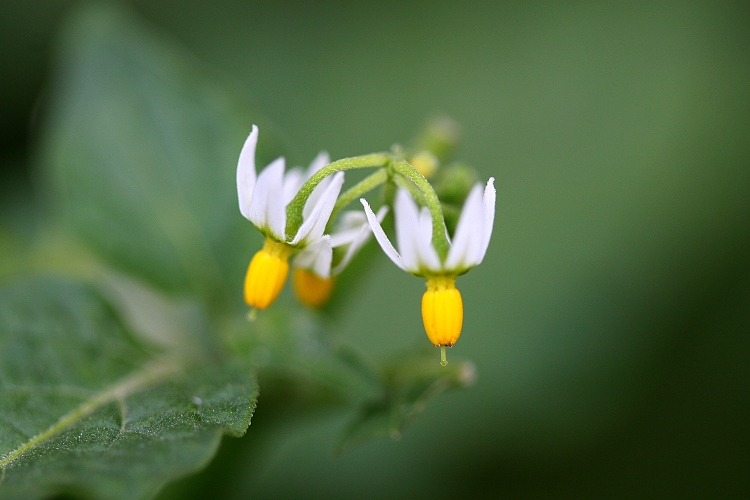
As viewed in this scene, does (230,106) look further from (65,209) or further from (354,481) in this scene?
(354,481)

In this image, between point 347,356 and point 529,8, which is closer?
point 347,356

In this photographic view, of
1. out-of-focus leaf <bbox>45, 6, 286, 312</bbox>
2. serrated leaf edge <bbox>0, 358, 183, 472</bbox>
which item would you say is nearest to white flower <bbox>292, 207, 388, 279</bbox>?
serrated leaf edge <bbox>0, 358, 183, 472</bbox>

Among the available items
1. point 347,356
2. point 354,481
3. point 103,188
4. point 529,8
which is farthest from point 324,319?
point 529,8

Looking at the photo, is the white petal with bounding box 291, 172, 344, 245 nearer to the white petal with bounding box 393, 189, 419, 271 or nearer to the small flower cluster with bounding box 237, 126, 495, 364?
the small flower cluster with bounding box 237, 126, 495, 364

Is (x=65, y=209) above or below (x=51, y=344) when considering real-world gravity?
above

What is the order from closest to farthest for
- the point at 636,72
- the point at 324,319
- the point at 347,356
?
the point at 347,356 < the point at 324,319 < the point at 636,72

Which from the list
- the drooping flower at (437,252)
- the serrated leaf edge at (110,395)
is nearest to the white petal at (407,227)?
the drooping flower at (437,252)
